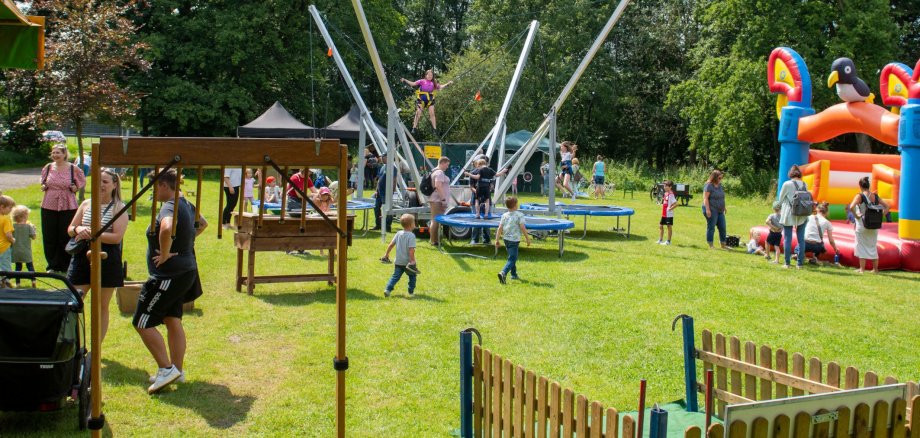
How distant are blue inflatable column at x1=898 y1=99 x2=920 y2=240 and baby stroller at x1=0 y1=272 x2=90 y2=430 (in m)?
13.8

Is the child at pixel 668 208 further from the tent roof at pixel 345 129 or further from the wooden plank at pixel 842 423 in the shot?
the tent roof at pixel 345 129

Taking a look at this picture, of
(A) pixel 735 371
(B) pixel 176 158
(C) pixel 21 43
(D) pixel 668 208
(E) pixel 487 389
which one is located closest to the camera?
(B) pixel 176 158

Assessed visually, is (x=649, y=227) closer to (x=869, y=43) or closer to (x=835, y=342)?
(x=835, y=342)

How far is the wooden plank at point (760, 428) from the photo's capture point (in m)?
4.14

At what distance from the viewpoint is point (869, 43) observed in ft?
111

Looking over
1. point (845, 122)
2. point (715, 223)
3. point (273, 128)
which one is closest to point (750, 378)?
point (715, 223)

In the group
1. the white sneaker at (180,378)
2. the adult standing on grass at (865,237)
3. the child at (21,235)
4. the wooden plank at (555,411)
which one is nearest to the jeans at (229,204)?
the child at (21,235)

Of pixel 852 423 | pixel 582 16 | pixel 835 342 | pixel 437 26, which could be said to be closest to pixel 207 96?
pixel 582 16

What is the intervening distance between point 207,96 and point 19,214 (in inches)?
1035

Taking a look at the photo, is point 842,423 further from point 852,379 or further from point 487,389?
point 487,389

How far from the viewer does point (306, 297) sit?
1086 cm

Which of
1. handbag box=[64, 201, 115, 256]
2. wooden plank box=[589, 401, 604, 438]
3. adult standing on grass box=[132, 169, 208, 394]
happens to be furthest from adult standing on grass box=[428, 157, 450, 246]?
wooden plank box=[589, 401, 604, 438]

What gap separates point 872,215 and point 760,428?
10.7m

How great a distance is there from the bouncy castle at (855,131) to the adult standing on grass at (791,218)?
100 centimetres
